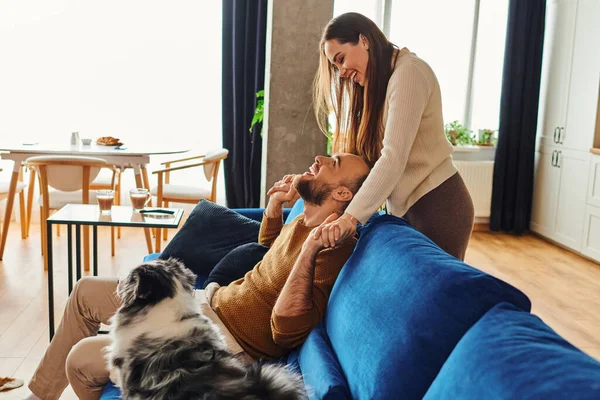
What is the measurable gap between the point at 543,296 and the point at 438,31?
300cm

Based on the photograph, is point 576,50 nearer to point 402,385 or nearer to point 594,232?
point 594,232

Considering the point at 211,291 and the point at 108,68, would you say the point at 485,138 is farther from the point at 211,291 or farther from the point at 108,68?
the point at 211,291

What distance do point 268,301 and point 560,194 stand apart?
436 centimetres

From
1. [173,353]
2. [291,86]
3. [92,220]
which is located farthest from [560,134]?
[173,353]

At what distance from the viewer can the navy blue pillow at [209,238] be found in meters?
3.04

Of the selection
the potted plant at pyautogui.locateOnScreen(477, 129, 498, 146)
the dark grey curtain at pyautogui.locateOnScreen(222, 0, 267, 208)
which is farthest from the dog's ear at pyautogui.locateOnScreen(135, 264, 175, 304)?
the potted plant at pyautogui.locateOnScreen(477, 129, 498, 146)

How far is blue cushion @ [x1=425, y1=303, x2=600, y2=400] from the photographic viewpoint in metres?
0.98

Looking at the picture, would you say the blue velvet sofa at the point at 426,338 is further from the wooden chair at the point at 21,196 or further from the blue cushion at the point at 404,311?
the wooden chair at the point at 21,196

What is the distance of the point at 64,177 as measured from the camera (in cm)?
432

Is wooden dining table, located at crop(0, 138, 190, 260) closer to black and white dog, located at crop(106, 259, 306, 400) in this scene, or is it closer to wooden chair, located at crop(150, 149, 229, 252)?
wooden chair, located at crop(150, 149, 229, 252)

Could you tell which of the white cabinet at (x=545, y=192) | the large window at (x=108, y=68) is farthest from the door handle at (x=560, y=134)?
the large window at (x=108, y=68)

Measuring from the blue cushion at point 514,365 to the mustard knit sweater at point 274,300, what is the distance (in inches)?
30.5

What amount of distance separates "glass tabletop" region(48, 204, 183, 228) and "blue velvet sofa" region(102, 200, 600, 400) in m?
1.03

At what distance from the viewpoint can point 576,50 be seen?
5.55 metres
